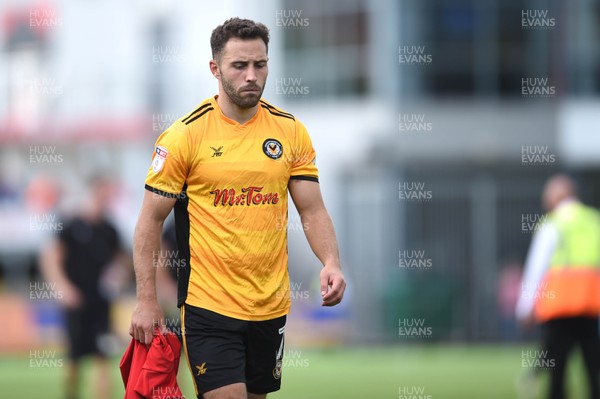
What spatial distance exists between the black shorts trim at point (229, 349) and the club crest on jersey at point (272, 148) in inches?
35.3

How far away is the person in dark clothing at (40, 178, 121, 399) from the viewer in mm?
12344

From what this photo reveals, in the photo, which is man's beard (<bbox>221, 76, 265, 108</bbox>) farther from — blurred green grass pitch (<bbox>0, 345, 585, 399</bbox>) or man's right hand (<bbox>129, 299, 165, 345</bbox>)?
blurred green grass pitch (<bbox>0, 345, 585, 399</bbox>)

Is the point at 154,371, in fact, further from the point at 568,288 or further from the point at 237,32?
the point at 568,288

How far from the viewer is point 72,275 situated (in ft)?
41.4

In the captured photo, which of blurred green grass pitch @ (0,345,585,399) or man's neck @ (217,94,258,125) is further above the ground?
man's neck @ (217,94,258,125)

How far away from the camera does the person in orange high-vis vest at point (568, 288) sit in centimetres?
1124

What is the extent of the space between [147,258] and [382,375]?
36.3ft

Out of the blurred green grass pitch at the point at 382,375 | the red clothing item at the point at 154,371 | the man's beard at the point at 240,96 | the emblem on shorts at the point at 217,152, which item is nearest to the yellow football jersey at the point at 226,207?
the emblem on shorts at the point at 217,152

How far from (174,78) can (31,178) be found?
4.81m

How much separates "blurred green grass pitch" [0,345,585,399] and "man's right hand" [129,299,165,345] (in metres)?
5.88

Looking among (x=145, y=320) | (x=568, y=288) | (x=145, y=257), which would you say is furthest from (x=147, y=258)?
(x=568, y=288)

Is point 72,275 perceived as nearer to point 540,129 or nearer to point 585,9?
point 540,129

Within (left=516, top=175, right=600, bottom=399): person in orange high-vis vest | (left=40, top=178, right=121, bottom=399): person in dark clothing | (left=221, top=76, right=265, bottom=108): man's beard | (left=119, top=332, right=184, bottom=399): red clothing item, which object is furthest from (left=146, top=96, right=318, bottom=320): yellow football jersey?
(left=40, top=178, right=121, bottom=399): person in dark clothing

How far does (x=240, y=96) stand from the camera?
6301mm
